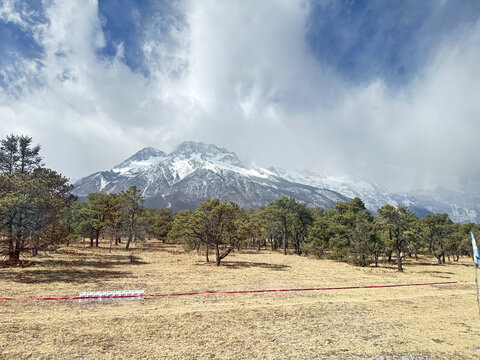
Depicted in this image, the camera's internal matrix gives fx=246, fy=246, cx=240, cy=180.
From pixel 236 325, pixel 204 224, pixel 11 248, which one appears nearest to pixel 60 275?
pixel 11 248

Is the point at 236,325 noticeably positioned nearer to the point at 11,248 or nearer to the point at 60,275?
the point at 60,275

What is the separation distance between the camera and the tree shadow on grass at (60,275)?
19.0 meters

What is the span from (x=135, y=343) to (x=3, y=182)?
22664 mm

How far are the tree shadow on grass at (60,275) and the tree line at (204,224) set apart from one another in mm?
2152

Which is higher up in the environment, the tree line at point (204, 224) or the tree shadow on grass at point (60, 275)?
the tree line at point (204, 224)

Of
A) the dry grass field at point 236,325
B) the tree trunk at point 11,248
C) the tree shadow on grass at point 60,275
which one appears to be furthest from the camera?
the tree trunk at point 11,248

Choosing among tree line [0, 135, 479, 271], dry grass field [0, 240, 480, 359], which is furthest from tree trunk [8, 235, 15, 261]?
dry grass field [0, 240, 480, 359]

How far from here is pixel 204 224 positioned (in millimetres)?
34188

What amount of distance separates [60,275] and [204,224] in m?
16.9

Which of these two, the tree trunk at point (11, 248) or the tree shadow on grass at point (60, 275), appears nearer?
the tree shadow on grass at point (60, 275)

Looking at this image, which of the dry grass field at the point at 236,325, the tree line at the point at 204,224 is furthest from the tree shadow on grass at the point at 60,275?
the tree line at the point at 204,224

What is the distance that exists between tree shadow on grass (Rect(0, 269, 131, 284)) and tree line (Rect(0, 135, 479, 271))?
2.15 metres

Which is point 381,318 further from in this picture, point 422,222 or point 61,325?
point 422,222

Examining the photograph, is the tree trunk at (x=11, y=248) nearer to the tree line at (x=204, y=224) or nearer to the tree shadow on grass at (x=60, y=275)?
the tree line at (x=204, y=224)
